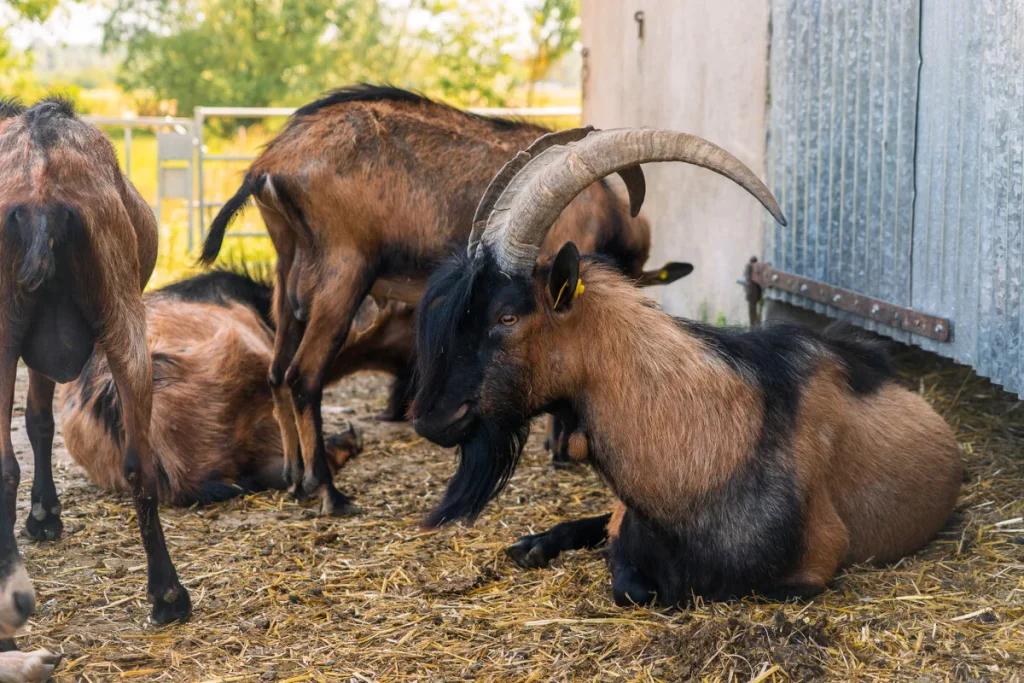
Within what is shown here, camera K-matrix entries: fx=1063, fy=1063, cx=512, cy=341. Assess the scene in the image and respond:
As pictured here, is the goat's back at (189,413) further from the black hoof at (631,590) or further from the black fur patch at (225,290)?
the black hoof at (631,590)

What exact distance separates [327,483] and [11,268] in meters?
2.08

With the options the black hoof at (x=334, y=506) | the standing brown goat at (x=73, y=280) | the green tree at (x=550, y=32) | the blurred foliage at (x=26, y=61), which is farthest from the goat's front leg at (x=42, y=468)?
the green tree at (x=550, y=32)

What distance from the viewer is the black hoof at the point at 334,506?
5.13 m

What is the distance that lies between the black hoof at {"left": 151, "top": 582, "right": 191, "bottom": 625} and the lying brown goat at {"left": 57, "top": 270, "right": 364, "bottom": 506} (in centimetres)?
128

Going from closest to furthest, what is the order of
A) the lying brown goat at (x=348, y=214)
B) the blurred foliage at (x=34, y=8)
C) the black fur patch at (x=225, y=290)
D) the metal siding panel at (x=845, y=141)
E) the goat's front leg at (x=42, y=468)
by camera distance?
the goat's front leg at (x=42, y=468) < the metal siding panel at (x=845, y=141) < the lying brown goat at (x=348, y=214) < the black fur patch at (x=225, y=290) < the blurred foliage at (x=34, y=8)

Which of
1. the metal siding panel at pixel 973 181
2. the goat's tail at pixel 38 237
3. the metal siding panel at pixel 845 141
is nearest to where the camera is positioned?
the goat's tail at pixel 38 237

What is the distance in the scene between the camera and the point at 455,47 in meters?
27.2

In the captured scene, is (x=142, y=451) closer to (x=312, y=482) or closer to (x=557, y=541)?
(x=312, y=482)

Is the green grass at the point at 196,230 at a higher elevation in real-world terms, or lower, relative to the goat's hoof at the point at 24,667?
higher

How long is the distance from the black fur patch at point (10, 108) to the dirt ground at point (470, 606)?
1.86 metres

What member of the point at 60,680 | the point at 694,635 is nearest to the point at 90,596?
the point at 60,680

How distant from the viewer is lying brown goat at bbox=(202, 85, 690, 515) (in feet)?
16.8

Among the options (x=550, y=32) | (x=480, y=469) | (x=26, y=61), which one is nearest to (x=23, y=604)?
(x=480, y=469)

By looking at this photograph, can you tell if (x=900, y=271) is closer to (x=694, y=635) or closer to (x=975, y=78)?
(x=975, y=78)
